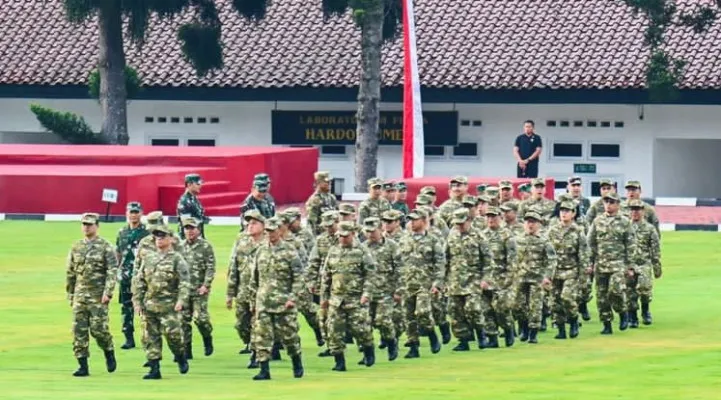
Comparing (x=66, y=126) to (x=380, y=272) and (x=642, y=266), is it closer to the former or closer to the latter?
(x=642, y=266)

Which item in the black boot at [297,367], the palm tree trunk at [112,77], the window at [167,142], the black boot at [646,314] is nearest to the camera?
the black boot at [297,367]

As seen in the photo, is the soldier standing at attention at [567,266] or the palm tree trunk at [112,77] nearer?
the soldier standing at attention at [567,266]

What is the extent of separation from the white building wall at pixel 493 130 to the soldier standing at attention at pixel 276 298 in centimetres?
3162

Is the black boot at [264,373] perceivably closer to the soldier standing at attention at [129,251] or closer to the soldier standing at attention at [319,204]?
the soldier standing at attention at [129,251]

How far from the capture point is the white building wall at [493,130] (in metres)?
57.0

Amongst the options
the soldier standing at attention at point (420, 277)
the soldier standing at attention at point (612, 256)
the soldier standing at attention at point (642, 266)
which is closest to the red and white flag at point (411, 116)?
the soldier standing at attention at point (642, 266)

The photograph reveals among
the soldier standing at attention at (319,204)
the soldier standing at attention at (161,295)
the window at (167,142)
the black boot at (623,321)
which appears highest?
the window at (167,142)

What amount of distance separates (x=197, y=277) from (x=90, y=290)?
187 centimetres

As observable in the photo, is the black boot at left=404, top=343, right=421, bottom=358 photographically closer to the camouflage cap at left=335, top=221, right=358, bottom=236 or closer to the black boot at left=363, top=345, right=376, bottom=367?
the black boot at left=363, top=345, right=376, bottom=367

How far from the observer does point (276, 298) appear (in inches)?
1008

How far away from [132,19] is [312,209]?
996 inches

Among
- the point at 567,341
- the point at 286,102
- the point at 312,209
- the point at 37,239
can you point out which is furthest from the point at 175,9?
the point at 567,341

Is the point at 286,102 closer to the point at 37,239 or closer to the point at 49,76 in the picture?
the point at 49,76

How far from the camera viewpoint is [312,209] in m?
32.7
